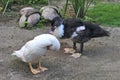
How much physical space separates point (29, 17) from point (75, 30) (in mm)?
1792

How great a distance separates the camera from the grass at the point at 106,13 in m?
7.70

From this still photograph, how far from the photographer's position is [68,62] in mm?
5539

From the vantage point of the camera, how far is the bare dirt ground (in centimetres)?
506

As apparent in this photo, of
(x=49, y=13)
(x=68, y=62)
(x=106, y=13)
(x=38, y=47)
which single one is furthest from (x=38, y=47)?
(x=106, y=13)

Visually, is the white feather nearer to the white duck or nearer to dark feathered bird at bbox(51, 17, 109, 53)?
the white duck

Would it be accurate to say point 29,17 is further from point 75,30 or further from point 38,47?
point 38,47

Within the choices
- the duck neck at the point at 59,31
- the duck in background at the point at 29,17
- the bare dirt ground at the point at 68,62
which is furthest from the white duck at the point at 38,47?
the duck in background at the point at 29,17

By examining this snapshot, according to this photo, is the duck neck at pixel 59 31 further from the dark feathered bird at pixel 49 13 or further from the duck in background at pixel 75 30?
the dark feathered bird at pixel 49 13

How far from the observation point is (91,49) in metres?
6.13

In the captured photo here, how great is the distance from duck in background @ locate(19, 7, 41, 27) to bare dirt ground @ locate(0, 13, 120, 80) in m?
0.33

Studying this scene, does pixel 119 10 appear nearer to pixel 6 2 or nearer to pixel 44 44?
pixel 6 2

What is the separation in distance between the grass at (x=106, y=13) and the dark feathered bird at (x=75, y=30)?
1.73 meters

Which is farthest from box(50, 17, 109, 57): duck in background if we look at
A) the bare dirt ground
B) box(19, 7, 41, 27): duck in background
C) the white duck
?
box(19, 7, 41, 27): duck in background

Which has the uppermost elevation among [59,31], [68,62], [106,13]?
[59,31]
